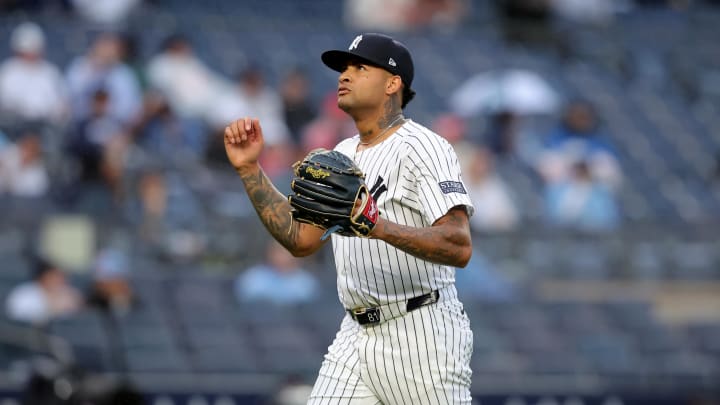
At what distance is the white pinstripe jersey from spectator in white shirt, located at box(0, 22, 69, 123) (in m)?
6.87

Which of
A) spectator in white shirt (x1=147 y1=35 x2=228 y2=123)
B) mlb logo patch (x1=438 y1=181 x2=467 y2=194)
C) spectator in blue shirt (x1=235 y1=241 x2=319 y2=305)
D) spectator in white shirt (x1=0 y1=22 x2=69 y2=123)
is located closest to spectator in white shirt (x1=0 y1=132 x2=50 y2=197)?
spectator in white shirt (x1=0 y1=22 x2=69 y2=123)

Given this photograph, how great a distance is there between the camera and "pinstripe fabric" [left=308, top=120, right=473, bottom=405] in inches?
169

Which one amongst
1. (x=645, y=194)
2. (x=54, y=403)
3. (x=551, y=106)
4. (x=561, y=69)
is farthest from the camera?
(x=561, y=69)

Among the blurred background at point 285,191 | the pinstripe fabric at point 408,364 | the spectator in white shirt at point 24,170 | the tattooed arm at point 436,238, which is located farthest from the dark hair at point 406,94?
the spectator in white shirt at point 24,170

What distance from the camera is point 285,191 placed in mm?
9805

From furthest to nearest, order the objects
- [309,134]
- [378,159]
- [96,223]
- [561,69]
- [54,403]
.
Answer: [561,69]
[309,134]
[96,223]
[54,403]
[378,159]

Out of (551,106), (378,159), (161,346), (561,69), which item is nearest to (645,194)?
(551,106)

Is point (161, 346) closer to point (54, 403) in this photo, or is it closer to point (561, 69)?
point (54, 403)

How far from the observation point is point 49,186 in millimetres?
9945

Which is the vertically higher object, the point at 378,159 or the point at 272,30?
the point at 272,30

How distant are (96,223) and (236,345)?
5.65 ft

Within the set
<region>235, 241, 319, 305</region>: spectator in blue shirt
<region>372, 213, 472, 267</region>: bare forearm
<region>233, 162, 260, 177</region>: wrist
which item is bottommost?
<region>372, 213, 472, 267</region>: bare forearm

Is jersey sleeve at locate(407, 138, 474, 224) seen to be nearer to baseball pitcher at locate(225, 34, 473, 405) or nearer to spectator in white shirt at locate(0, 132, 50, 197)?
baseball pitcher at locate(225, 34, 473, 405)

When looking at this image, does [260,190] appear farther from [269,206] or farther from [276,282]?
[276,282]
